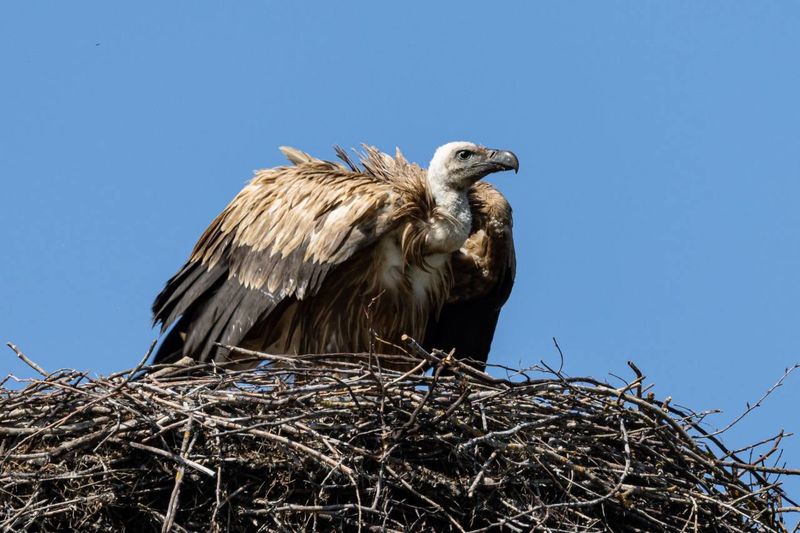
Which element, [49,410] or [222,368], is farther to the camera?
[222,368]

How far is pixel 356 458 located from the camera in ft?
25.1

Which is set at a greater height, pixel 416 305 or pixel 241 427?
pixel 416 305

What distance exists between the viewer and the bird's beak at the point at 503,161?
32.3 feet

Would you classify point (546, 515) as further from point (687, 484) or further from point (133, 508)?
point (133, 508)

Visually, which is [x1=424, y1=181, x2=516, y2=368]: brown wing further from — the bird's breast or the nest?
the nest

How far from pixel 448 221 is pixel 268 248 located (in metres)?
1.08

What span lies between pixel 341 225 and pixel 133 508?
89.7 inches

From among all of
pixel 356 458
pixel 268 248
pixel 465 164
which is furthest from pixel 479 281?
pixel 356 458

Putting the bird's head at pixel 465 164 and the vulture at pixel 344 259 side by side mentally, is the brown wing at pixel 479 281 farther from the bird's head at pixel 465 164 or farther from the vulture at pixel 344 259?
the bird's head at pixel 465 164

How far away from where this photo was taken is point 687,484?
8.09 meters

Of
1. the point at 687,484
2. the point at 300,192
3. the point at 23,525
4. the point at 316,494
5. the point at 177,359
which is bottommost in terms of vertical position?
the point at 23,525

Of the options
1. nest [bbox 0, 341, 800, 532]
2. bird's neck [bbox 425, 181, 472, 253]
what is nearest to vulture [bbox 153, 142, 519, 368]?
bird's neck [bbox 425, 181, 472, 253]

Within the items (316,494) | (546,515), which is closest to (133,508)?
(316,494)

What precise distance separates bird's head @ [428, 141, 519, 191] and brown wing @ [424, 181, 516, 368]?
23cm
